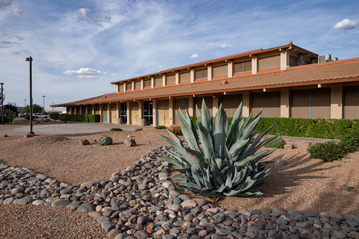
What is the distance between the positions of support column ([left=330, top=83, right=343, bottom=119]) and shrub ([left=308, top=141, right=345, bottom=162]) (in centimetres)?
770

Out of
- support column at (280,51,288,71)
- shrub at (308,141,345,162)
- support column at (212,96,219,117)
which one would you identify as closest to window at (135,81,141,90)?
support column at (212,96,219,117)

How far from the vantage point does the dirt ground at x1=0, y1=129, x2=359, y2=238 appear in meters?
3.91

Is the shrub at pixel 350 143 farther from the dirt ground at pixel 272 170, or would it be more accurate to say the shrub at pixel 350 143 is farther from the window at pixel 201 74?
the window at pixel 201 74

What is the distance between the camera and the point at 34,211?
395 centimetres

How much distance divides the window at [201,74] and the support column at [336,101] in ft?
40.2

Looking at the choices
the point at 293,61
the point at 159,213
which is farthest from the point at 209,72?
the point at 159,213

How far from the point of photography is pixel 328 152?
5.99m

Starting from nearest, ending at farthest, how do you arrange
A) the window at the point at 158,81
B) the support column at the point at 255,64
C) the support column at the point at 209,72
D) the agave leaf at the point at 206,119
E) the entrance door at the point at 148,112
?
1. the agave leaf at the point at 206,119
2. the support column at the point at 255,64
3. the support column at the point at 209,72
4. the entrance door at the point at 148,112
5. the window at the point at 158,81

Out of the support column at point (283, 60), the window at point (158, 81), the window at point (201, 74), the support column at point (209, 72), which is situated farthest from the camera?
the window at point (158, 81)

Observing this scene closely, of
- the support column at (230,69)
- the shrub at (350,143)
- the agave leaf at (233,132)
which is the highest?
the support column at (230,69)

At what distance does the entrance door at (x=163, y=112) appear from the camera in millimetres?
Answer: 22875

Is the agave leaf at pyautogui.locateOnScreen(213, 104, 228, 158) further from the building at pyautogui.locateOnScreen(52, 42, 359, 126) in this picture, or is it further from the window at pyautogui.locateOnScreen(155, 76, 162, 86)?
the window at pyautogui.locateOnScreen(155, 76, 162, 86)

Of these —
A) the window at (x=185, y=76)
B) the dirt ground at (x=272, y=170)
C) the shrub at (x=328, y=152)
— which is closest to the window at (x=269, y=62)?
the window at (x=185, y=76)

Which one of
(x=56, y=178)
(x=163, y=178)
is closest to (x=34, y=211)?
(x=56, y=178)
